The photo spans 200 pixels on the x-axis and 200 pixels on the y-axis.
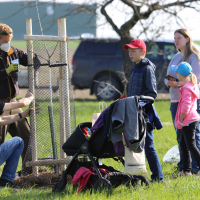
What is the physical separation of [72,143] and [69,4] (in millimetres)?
6551

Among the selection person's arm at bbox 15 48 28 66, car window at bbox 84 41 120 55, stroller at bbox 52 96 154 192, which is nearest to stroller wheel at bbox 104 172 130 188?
stroller at bbox 52 96 154 192

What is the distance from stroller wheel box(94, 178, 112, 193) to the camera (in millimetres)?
3619

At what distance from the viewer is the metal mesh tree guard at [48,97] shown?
14.8 ft

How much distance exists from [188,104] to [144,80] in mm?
635

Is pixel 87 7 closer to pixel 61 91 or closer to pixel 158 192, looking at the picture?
pixel 61 91

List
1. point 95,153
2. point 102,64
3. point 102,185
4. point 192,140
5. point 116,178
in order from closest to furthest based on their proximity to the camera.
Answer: point 102,185 < point 95,153 < point 116,178 < point 192,140 < point 102,64

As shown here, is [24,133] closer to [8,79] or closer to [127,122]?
[8,79]

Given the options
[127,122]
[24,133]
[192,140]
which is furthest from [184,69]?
[24,133]

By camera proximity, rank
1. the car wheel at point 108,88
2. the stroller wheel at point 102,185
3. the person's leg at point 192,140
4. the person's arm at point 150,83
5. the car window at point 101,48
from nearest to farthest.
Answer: the stroller wheel at point 102,185 → the person's arm at point 150,83 → the person's leg at point 192,140 → the car wheel at point 108,88 → the car window at point 101,48

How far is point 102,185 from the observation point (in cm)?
364

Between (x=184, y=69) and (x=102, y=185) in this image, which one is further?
(x=184, y=69)

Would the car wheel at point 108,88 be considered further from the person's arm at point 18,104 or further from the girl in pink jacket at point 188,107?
the person's arm at point 18,104

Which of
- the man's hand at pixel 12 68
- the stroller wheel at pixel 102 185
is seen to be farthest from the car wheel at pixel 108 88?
the stroller wheel at pixel 102 185

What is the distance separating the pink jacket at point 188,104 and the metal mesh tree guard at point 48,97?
4.81ft
